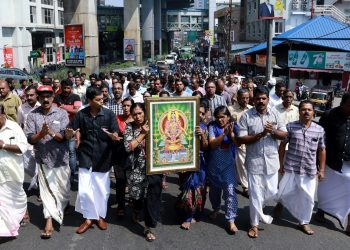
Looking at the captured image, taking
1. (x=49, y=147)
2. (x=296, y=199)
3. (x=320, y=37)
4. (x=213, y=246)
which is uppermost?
(x=320, y=37)

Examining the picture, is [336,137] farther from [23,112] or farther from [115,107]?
[23,112]

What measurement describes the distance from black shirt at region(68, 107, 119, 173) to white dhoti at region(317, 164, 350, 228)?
9.28ft

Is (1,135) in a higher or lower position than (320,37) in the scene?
lower

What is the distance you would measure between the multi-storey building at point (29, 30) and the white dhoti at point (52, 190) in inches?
1579

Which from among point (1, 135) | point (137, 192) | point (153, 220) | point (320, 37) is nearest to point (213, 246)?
point (153, 220)

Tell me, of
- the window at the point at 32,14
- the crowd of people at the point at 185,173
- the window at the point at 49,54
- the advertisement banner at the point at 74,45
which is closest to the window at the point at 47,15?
the window at the point at 32,14

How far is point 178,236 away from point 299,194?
1.62 m

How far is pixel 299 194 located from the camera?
5109 millimetres

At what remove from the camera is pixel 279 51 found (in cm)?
3262

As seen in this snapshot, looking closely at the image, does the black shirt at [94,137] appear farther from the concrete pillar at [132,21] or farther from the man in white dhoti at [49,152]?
the concrete pillar at [132,21]

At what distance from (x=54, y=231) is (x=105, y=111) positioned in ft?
5.34

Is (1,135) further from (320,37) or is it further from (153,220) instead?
(320,37)

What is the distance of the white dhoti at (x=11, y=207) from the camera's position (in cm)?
472

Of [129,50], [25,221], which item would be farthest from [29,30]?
[25,221]
